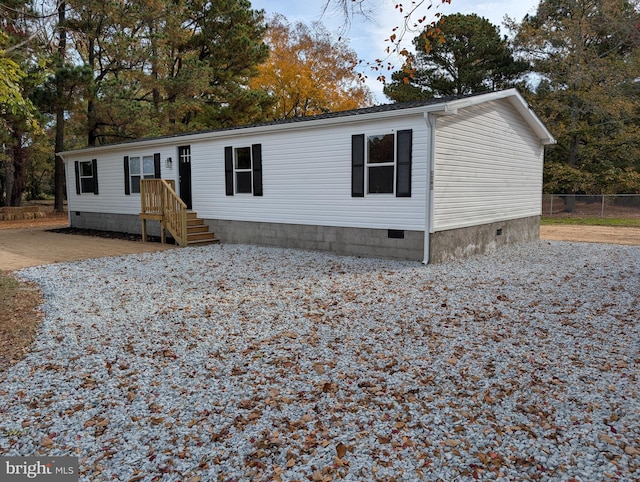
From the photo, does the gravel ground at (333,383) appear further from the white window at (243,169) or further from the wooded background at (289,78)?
the wooded background at (289,78)

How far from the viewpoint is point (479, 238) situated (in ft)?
32.9

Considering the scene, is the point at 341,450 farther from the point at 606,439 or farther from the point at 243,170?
the point at 243,170

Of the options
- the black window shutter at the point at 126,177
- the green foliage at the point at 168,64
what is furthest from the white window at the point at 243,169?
the green foliage at the point at 168,64

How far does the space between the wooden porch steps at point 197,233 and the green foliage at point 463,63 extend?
46.3 ft

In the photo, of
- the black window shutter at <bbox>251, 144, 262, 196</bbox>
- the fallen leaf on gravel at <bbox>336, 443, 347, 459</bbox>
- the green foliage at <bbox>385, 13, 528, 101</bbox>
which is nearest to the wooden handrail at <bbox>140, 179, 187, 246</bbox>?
the black window shutter at <bbox>251, 144, 262, 196</bbox>

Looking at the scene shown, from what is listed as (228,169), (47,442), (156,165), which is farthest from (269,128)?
(47,442)

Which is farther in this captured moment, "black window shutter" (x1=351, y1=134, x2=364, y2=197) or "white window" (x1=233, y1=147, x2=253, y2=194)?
"white window" (x1=233, y1=147, x2=253, y2=194)

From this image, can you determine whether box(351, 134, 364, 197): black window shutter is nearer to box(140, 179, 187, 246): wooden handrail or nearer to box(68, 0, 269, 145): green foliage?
box(140, 179, 187, 246): wooden handrail

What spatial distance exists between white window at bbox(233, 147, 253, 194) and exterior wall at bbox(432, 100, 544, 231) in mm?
4725

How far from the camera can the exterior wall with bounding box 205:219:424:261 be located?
337 inches

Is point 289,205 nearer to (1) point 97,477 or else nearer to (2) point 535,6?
(1) point 97,477

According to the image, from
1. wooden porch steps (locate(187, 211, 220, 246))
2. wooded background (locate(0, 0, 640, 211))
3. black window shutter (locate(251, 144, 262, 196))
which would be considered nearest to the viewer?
black window shutter (locate(251, 144, 262, 196))

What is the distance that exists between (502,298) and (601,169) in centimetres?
1912

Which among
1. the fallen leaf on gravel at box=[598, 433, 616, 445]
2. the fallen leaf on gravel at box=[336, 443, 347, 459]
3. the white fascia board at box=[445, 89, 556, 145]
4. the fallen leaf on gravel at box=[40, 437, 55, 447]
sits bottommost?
the fallen leaf on gravel at box=[40, 437, 55, 447]
